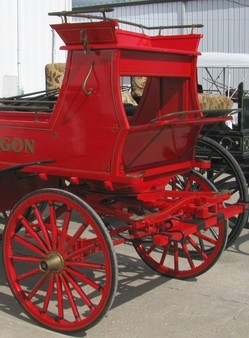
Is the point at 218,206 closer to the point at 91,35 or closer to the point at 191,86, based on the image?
the point at 191,86

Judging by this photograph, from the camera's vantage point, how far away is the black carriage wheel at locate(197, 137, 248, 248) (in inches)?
192

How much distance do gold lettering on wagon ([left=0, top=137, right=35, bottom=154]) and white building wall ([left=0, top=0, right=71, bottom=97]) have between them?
245 inches

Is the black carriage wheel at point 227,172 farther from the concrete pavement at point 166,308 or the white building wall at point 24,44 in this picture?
the white building wall at point 24,44

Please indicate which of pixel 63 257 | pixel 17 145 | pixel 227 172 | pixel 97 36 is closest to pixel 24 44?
pixel 227 172

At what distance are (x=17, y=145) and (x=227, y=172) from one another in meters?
2.20

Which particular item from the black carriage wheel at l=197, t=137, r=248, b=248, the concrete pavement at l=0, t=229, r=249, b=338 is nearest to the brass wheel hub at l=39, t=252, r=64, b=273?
the concrete pavement at l=0, t=229, r=249, b=338

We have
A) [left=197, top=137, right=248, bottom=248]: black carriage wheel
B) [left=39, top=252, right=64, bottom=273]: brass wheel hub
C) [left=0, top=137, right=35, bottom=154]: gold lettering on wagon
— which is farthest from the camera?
[left=197, top=137, right=248, bottom=248]: black carriage wheel

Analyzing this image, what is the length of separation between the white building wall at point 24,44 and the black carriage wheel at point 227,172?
5.55 metres

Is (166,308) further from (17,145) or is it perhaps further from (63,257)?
(17,145)

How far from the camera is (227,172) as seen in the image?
5309 millimetres

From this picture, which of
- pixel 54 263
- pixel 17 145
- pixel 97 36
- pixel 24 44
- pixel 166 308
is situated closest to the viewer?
pixel 97 36

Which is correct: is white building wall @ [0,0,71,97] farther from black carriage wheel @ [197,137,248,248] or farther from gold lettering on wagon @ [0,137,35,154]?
gold lettering on wagon @ [0,137,35,154]

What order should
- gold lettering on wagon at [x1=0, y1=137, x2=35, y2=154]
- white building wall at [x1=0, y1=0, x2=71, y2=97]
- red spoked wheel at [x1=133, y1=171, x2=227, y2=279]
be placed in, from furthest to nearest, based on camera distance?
white building wall at [x1=0, y1=0, x2=71, y2=97], red spoked wheel at [x1=133, y1=171, x2=227, y2=279], gold lettering on wagon at [x1=0, y1=137, x2=35, y2=154]

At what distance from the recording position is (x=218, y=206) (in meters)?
4.00
